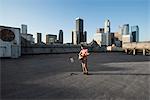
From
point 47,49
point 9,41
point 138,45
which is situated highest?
point 9,41

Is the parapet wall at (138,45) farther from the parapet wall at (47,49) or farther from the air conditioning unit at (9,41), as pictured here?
the air conditioning unit at (9,41)

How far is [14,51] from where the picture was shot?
1008 inches

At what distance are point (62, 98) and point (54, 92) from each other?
0.84m

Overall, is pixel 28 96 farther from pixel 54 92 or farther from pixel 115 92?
pixel 115 92

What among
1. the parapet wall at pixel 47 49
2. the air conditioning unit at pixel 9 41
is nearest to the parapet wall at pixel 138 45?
the parapet wall at pixel 47 49

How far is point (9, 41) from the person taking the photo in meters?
25.1

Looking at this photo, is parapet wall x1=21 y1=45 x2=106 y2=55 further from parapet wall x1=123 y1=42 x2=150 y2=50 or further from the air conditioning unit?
parapet wall x1=123 y1=42 x2=150 y2=50

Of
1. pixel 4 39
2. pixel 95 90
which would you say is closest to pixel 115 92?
pixel 95 90

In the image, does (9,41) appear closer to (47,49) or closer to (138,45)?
(47,49)

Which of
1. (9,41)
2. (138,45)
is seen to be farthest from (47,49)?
(138,45)

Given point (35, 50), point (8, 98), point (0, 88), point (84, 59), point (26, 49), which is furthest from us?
point (35, 50)

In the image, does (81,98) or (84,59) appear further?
(84,59)

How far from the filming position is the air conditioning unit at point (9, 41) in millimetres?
24188

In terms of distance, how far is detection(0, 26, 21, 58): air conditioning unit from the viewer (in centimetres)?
2419
